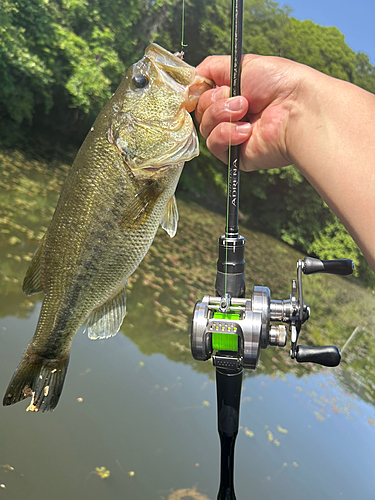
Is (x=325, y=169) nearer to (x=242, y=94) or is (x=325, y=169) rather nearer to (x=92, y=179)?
(x=242, y=94)

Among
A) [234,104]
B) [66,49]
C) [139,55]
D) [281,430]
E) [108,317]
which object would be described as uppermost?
[139,55]

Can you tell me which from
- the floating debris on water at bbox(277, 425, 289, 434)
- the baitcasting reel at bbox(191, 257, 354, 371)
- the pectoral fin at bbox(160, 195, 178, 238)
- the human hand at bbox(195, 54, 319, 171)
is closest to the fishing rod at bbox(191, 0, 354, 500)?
the baitcasting reel at bbox(191, 257, 354, 371)

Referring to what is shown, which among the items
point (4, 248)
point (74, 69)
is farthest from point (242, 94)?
point (74, 69)

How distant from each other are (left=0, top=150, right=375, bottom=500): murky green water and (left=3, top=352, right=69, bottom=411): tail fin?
2.22 metres

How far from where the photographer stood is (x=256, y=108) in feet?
5.92

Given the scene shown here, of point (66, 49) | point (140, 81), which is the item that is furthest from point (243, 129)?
point (66, 49)

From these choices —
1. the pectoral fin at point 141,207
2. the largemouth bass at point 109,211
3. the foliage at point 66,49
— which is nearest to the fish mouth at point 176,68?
the largemouth bass at point 109,211

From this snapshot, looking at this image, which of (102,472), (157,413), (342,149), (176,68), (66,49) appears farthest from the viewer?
(66,49)

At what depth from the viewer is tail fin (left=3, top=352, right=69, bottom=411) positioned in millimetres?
1552

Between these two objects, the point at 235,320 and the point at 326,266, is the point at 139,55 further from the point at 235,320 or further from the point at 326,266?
the point at 235,320

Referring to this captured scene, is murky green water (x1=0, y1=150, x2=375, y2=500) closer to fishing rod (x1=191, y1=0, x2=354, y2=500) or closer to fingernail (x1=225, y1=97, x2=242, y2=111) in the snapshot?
fishing rod (x1=191, y1=0, x2=354, y2=500)

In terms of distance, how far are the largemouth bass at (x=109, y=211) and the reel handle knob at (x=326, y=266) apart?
0.57 m

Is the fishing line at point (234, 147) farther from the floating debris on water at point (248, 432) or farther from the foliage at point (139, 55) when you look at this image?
the foliage at point (139, 55)

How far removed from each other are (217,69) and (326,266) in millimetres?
981
